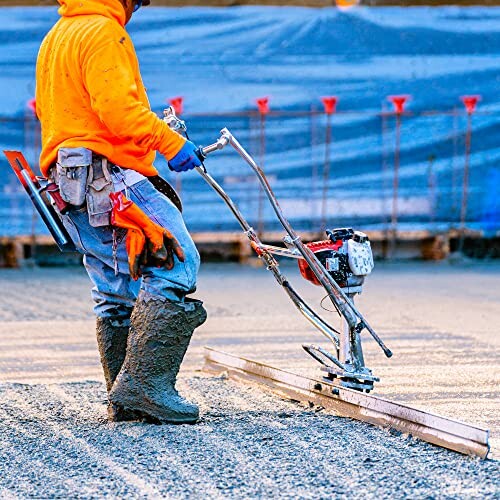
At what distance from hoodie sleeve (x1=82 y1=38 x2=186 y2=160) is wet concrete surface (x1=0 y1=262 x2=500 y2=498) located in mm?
1299

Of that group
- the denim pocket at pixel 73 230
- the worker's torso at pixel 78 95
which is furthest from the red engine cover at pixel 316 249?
the denim pocket at pixel 73 230

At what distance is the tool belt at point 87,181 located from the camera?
532cm

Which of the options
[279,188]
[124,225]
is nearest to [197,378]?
[124,225]

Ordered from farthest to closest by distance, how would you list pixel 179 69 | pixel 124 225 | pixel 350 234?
pixel 179 69 < pixel 350 234 < pixel 124 225

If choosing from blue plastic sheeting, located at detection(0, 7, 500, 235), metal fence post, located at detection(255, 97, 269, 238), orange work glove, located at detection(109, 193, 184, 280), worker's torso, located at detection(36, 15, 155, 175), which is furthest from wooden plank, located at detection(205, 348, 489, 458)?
blue plastic sheeting, located at detection(0, 7, 500, 235)

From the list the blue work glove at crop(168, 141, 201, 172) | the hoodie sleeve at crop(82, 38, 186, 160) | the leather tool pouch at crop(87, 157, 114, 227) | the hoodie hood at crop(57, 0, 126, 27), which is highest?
the hoodie hood at crop(57, 0, 126, 27)

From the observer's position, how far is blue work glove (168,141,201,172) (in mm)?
5258

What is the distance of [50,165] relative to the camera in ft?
18.0

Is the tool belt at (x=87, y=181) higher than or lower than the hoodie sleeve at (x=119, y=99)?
lower

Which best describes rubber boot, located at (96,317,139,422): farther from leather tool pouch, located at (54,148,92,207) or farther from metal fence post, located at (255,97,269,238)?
metal fence post, located at (255,97,269,238)

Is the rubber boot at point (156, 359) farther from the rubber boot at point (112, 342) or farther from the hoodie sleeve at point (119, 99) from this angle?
the hoodie sleeve at point (119, 99)

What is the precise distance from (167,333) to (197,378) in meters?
1.47

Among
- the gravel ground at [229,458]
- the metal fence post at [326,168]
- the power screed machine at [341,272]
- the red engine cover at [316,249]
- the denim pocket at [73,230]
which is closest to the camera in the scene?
the gravel ground at [229,458]

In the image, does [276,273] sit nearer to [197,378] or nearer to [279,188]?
[197,378]
